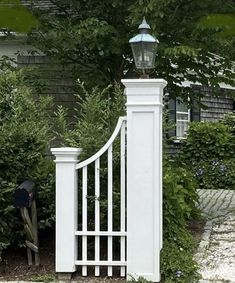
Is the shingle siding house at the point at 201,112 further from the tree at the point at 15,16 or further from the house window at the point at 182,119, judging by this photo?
the tree at the point at 15,16

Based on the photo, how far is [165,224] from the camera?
20.6ft

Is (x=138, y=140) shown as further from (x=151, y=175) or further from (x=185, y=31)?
(x=185, y=31)

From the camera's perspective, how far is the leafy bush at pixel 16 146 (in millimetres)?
5898

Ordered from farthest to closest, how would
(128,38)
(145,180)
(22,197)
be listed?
(128,38) < (22,197) < (145,180)

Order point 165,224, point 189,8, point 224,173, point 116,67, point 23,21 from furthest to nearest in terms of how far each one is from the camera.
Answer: point 224,173, point 116,67, point 189,8, point 23,21, point 165,224

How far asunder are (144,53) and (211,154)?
8.30m

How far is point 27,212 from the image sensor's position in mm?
5742

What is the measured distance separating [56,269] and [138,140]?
1.55m

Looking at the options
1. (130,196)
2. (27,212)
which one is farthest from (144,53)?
(27,212)

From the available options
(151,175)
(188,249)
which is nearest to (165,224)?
(188,249)

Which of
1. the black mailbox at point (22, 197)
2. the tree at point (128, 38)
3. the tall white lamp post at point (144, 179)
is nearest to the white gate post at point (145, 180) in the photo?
the tall white lamp post at point (144, 179)

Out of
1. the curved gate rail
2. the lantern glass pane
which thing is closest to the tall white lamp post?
the curved gate rail

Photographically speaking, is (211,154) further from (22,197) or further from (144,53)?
(22,197)

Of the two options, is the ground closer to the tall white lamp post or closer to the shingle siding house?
the tall white lamp post
